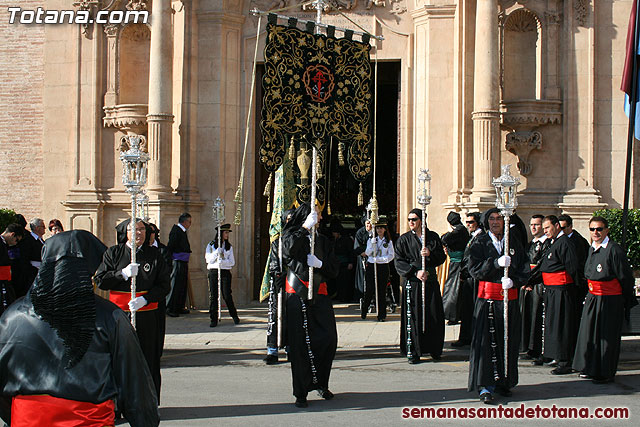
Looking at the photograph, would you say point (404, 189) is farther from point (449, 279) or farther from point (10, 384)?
point (10, 384)

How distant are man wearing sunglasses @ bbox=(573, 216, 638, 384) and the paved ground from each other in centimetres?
24

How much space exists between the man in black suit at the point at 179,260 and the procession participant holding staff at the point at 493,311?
7158mm

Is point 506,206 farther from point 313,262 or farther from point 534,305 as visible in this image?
point 534,305

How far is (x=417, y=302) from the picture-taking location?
11281mm

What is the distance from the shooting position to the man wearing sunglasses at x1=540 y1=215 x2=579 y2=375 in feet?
34.2

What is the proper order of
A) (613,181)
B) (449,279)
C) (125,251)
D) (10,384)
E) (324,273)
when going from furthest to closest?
(613,181)
(449,279)
(324,273)
(125,251)
(10,384)

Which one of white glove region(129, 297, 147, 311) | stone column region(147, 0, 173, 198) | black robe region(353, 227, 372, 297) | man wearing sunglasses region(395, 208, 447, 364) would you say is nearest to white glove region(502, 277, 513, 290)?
man wearing sunglasses region(395, 208, 447, 364)

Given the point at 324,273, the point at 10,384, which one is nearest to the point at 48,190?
the point at 324,273

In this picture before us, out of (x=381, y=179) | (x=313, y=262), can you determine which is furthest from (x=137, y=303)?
(x=381, y=179)

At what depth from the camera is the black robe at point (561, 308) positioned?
34.2 feet

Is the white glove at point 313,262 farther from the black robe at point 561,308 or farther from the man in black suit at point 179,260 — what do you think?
the man in black suit at point 179,260

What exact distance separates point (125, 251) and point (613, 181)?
10.4 m

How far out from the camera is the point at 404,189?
16.8m

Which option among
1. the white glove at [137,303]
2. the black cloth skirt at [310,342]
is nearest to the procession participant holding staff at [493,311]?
the black cloth skirt at [310,342]
